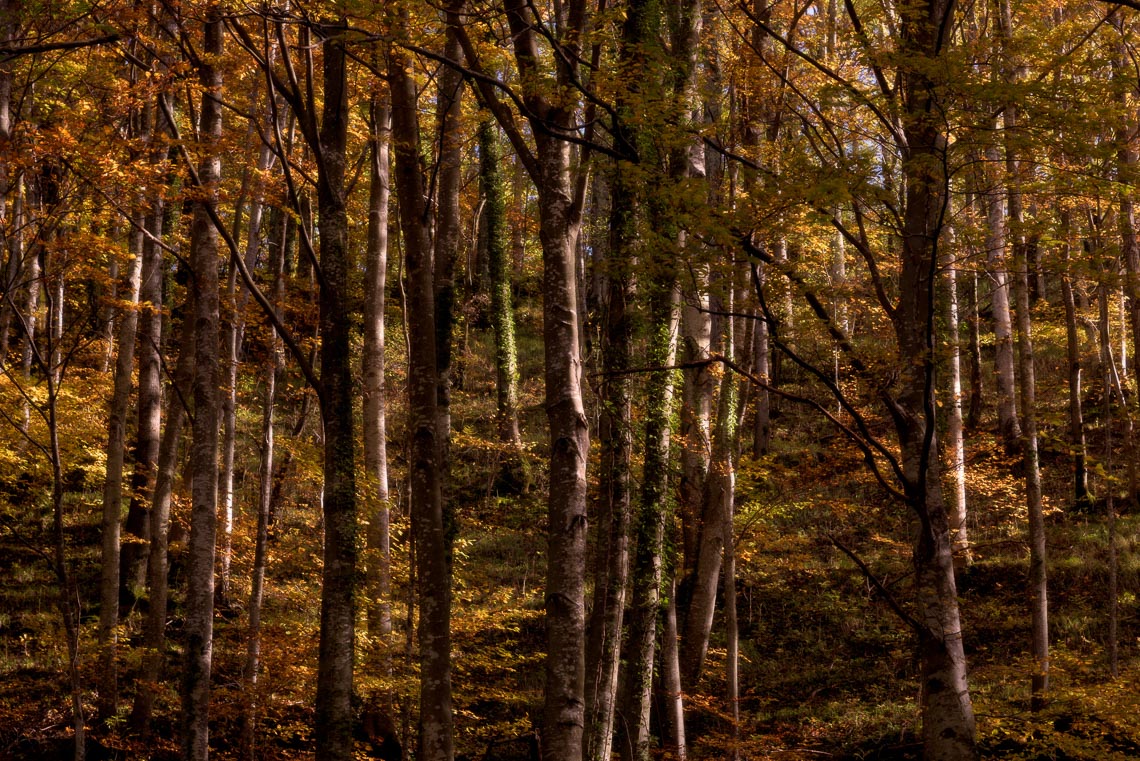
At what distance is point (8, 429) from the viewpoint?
12883mm

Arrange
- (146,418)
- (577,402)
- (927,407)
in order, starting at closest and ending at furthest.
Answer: (927,407), (577,402), (146,418)

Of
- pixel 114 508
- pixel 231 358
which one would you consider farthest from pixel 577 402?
pixel 231 358

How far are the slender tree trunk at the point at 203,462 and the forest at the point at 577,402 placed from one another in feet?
0.12

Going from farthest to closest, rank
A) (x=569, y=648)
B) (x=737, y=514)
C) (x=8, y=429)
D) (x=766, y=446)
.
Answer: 1. (x=766, y=446)
2. (x=737, y=514)
3. (x=8, y=429)
4. (x=569, y=648)

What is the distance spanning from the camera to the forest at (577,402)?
17.7ft

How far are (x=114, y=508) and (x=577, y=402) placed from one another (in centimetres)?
823

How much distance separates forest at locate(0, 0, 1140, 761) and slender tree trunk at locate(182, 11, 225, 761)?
0.04m

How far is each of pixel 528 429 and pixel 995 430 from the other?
34.7ft

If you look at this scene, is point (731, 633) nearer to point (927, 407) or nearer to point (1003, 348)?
point (927, 407)

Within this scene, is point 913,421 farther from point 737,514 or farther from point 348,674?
point 737,514

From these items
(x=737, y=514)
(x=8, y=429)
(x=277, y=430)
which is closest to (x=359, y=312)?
(x=277, y=430)

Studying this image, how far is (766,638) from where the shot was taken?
601 inches

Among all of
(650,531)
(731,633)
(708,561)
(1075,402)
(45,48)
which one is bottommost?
(731,633)

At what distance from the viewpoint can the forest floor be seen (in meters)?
9.91
